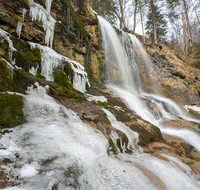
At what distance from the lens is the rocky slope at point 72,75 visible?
2888 mm

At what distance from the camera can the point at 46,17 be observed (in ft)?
23.8

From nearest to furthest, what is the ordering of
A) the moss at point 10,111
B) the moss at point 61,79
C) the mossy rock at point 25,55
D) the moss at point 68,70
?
the moss at point 10,111 → the mossy rock at point 25,55 → the moss at point 61,79 → the moss at point 68,70

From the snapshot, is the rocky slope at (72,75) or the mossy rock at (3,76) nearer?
the mossy rock at (3,76)

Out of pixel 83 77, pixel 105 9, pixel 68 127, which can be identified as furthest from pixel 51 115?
pixel 105 9

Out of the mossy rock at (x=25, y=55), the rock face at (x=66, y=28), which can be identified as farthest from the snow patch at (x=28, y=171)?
the rock face at (x=66, y=28)

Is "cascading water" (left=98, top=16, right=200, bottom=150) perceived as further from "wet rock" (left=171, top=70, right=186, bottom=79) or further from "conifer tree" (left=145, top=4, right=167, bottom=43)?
"conifer tree" (left=145, top=4, right=167, bottom=43)

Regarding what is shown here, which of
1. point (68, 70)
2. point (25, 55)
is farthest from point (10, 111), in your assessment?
point (68, 70)

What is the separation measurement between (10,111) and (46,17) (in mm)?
6945

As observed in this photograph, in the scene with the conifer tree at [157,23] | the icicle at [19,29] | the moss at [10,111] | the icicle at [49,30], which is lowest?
the moss at [10,111]

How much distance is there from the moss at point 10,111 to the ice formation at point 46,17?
5877mm

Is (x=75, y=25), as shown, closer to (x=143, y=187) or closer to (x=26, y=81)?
(x=26, y=81)

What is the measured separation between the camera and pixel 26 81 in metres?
3.11

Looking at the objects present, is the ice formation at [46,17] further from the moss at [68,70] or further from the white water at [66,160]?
the white water at [66,160]

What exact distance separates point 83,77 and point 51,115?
14.4 ft
